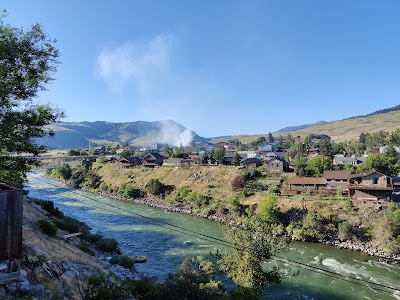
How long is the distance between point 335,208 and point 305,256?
10.2m

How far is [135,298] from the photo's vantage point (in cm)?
1387

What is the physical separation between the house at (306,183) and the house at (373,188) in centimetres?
454

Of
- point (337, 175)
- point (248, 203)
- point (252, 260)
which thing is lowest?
point (248, 203)

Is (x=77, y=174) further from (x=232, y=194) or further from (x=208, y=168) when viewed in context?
→ (x=232, y=194)

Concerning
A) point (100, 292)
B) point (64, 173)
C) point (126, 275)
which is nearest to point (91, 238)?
point (126, 275)

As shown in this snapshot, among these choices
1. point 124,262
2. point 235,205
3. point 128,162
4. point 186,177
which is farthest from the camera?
point 128,162

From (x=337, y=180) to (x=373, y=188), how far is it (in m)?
6.37

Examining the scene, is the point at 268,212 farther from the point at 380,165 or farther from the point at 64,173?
the point at 64,173

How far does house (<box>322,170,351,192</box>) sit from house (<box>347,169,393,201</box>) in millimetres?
2835

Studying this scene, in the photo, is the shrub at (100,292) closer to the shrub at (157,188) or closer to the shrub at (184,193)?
the shrub at (184,193)

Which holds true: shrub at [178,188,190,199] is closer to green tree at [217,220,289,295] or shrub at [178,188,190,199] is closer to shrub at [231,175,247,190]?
shrub at [231,175,247,190]

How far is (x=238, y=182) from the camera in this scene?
47312 mm

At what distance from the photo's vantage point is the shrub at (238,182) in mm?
46631

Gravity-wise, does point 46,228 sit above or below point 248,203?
above
